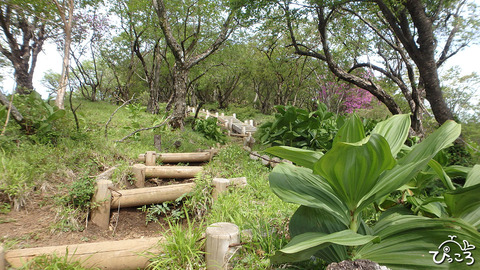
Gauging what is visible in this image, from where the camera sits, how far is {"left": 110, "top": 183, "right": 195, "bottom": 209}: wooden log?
323 cm

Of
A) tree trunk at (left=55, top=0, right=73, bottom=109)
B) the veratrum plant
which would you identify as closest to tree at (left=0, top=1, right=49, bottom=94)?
tree trunk at (left=55, top=0, right=73, bottom=109)

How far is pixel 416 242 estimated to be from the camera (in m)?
1.08

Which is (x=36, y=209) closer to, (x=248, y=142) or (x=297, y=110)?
(x=297, y=110)

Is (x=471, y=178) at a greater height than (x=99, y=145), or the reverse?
(x=471, y=178)

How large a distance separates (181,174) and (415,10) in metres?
5.24

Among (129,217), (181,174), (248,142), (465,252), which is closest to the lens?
(465,252)

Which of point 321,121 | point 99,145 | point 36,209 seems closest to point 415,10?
point 321,121

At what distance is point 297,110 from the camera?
444 centimetres

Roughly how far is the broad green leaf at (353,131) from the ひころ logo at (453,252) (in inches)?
21.4

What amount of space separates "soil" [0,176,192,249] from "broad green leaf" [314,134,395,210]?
5.93ft

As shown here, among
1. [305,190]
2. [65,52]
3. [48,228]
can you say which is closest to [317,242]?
[305,190]

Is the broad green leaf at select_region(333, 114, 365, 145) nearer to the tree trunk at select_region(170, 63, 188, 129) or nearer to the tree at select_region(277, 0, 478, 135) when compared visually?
the tree at select_region(277, 0, 478, 135)

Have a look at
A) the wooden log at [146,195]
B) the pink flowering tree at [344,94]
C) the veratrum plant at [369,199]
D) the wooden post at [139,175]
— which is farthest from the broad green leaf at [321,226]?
the pink flowering tree at [344,94]

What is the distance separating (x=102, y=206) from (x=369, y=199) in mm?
3050
